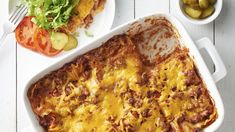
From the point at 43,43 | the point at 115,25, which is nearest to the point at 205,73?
the point at 115,25

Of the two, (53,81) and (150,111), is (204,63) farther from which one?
(53,81)

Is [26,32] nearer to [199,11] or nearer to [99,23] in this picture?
[99,23]

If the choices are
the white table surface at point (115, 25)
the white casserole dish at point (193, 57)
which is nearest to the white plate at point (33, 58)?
the white table surface at point (115, 25)

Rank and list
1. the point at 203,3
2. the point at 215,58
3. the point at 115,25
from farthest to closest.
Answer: the point at 115,25
the point at 203,3
the point at 215,58

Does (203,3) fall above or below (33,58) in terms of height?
above

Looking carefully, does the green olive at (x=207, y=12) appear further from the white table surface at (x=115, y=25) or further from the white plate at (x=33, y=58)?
the white plate at (x=33, y=58)

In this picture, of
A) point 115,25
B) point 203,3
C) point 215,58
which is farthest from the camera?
point 115,25
